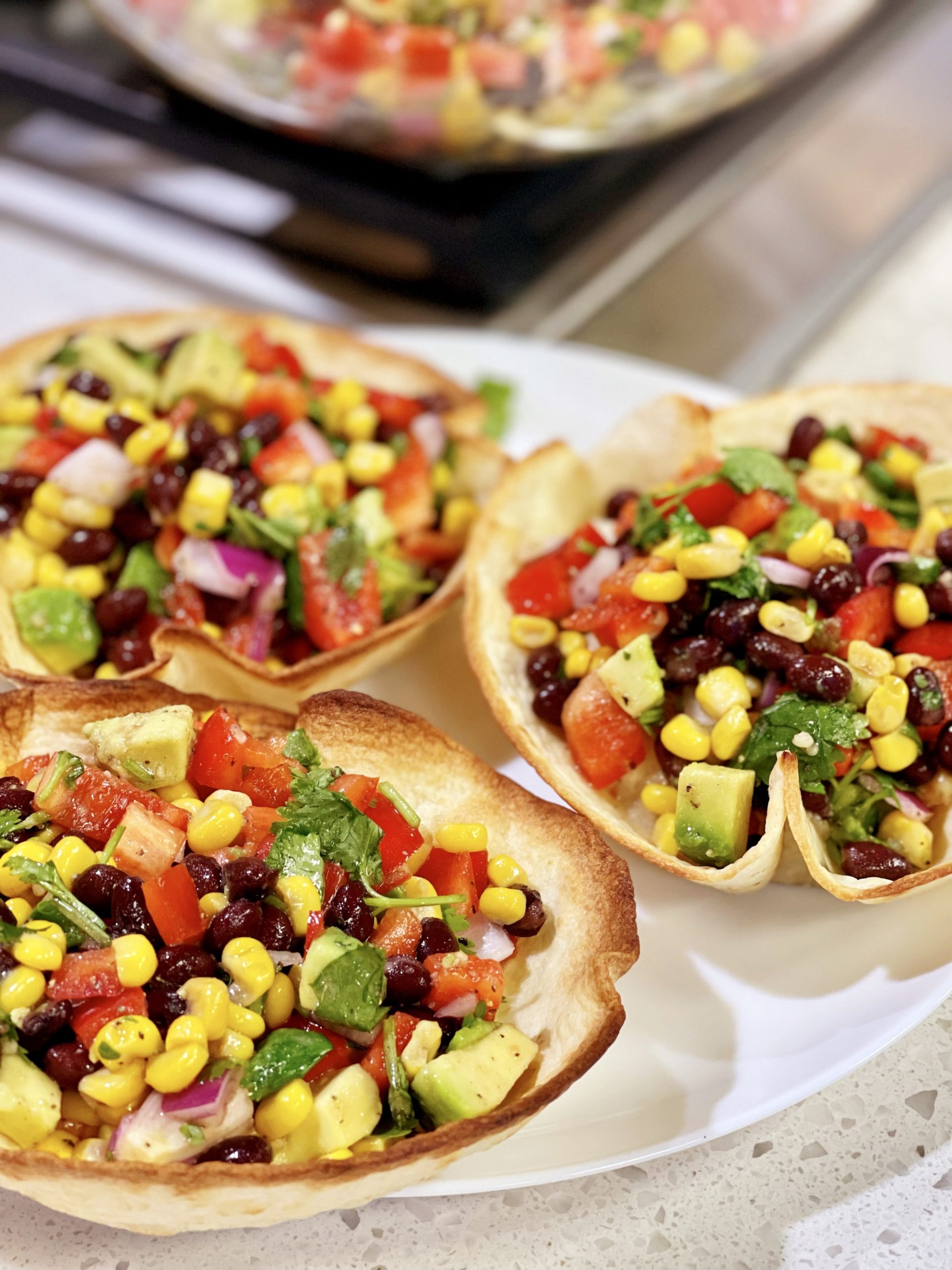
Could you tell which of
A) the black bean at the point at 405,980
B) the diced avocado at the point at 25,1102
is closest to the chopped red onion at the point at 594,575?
the black bean at the point at 405,980

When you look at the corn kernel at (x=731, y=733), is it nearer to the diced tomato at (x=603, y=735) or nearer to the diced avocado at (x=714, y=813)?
the diced avocado at (x=714, y=813)

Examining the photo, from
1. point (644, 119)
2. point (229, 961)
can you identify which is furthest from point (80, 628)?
point (644, 119)

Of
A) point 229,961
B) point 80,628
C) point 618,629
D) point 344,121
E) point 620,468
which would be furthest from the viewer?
point 344,121

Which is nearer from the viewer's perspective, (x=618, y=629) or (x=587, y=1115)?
(x=587, y=1115)

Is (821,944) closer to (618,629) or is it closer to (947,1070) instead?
(947,1070)

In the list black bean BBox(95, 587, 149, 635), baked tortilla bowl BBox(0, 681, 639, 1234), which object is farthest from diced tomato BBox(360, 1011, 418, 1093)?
black bean BBox(95, 587, 149, 635)

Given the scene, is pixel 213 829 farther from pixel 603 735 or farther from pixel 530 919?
pixel 603 735

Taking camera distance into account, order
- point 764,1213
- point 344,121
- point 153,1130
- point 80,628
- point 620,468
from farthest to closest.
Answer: point 344,121
point 620,468
point 80,628
point 764,1213
point 153,1130
